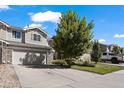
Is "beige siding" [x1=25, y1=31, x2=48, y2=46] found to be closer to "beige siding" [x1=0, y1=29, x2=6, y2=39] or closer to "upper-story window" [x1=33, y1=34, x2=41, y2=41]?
"upper-story window" [x1=33, y1=34, x2=41, y2=41]

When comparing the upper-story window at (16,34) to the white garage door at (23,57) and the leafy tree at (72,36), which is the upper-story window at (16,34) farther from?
the leafy tree at (72,36)

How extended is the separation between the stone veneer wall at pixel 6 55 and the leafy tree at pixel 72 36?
227 inches

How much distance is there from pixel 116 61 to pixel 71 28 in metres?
22.1

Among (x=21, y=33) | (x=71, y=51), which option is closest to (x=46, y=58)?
(x=21, y=33)

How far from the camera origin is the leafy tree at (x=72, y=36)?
23812 mm

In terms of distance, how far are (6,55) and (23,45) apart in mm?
2984

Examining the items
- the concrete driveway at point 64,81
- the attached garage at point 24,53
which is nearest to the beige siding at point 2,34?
the attached garage at point 24,53

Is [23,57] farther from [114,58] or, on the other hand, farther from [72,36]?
[114,58]

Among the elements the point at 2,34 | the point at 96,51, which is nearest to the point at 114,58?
the point at 96,51

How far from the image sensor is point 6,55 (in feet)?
79.4

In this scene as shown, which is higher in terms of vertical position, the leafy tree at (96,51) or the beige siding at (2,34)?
the beige siding at (2,34)
